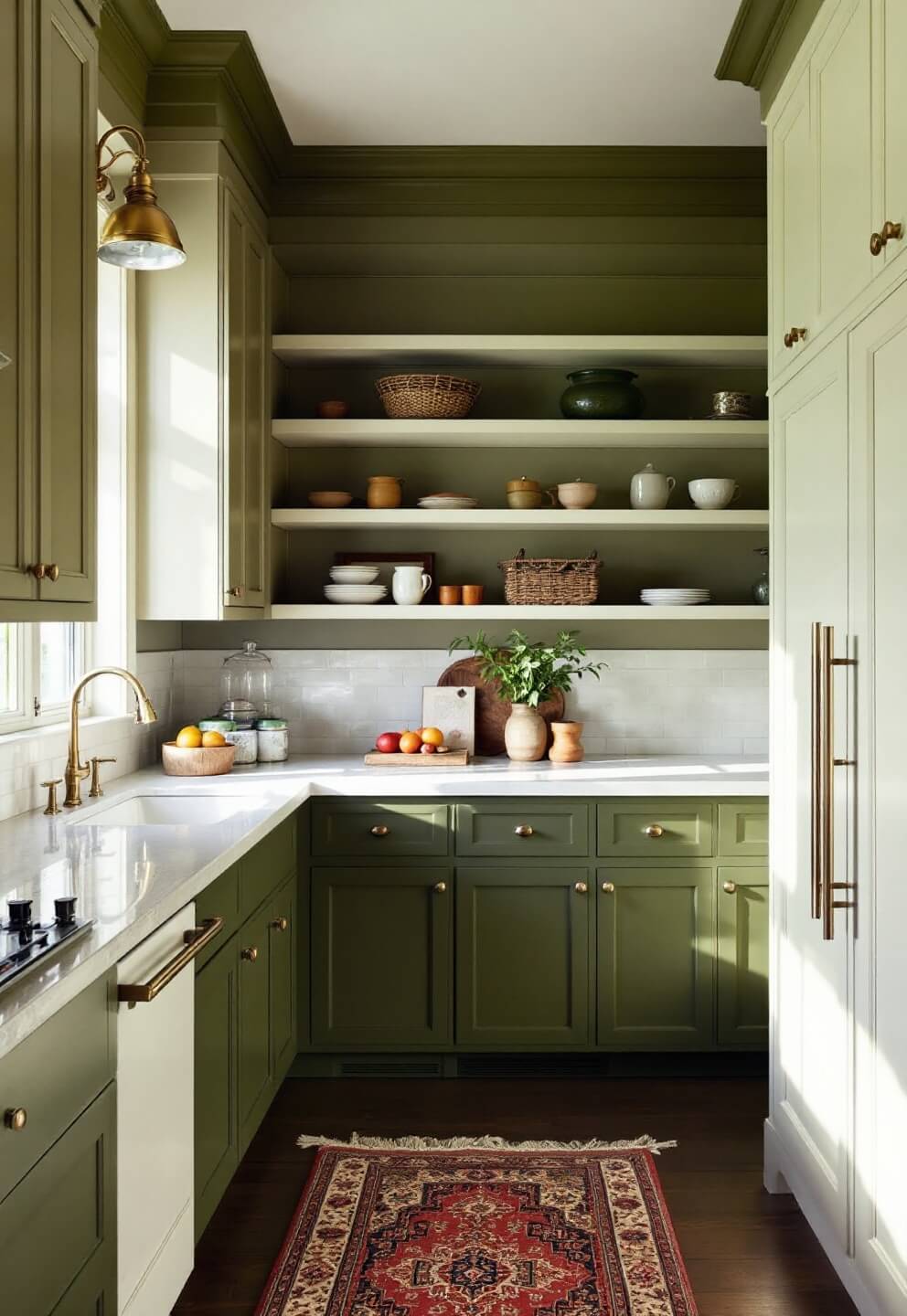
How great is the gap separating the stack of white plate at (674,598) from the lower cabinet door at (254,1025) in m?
1.73

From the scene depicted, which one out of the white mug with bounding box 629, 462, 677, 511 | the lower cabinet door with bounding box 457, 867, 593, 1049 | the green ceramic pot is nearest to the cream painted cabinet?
the green ceramic pot

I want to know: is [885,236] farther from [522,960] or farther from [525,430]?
[522,960]

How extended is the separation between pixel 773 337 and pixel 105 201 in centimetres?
194

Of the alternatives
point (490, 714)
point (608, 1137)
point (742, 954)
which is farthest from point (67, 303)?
point (742, 954)

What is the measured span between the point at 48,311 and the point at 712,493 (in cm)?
241

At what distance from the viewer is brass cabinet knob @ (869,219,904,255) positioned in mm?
1897

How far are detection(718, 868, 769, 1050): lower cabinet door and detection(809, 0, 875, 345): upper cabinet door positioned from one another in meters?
1.80

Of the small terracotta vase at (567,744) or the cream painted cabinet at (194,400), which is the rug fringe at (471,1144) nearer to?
the small terracotta vase at (567,744)

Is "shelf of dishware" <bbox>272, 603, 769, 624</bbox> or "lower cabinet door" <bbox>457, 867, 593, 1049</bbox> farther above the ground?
"shelf of dishware" <bbox>272, 603, 769, 624</bbox>

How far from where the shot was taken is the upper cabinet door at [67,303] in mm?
2045

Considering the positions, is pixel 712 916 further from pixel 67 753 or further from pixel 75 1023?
pixel 75 1023

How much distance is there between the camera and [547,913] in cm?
347

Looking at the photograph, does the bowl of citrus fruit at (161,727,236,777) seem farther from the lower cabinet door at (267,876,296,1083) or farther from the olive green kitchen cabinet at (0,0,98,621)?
the olive green kitchen cabinet at (0,0,98,621)

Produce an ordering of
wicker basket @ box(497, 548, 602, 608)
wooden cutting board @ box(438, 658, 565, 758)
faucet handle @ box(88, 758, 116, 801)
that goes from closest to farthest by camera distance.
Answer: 1. faucet handle @ box(88, 758, 116, 801)
2. wicker basket @ box(497, 548, 602, 608)
3. wooden cutting board @ box(438, 658, 565, 758)
